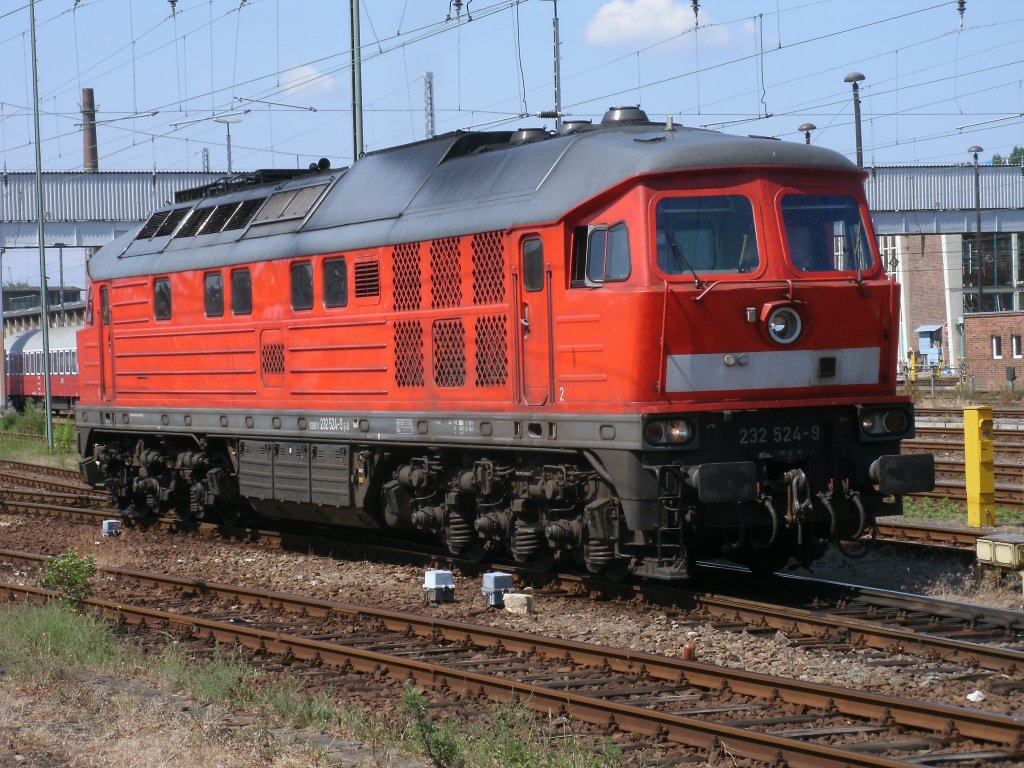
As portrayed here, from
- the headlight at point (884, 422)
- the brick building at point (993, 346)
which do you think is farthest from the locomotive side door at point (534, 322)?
the brick building at point (993, 346)

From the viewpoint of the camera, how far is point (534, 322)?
38.2 feet

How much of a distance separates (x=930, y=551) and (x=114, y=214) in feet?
107

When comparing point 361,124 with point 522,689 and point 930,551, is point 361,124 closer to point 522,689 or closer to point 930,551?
point 930,551

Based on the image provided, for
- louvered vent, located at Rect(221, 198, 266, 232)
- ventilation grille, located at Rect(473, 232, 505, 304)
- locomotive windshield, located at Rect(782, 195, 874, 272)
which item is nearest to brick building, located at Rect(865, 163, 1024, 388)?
louvered vent, located at Rect(221, 198, 266, 232)

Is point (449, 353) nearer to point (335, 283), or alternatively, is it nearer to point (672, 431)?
point (335, 283)

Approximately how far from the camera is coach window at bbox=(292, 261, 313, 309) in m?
14.7

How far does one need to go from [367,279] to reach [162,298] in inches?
188

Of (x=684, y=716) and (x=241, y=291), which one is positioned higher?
(x=241, y=291)

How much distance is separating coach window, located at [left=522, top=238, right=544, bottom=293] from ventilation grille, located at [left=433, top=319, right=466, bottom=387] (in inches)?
44.4

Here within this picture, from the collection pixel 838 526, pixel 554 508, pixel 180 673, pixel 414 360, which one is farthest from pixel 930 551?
pixel 180 673

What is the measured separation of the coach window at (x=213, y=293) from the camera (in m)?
16.3

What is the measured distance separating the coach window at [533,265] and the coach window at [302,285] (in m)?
3.66

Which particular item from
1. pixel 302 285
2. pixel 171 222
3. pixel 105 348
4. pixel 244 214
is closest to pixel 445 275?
pixel 302 285

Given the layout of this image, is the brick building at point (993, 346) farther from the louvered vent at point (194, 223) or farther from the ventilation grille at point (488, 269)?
the ventilation grille at point (488, 269)
